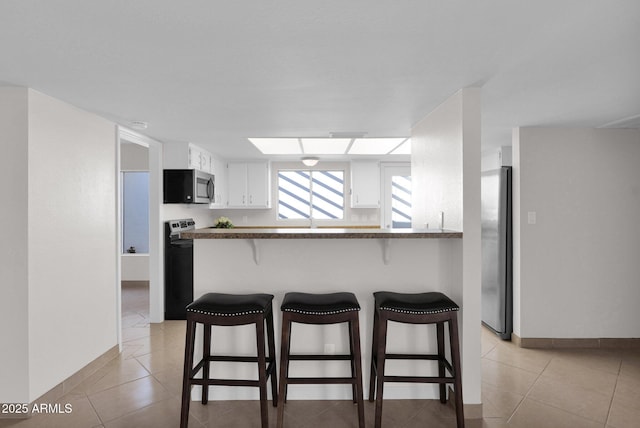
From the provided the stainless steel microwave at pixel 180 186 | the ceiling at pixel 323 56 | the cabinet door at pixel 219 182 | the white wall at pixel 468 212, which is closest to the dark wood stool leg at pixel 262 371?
the white wall at pixel 468 212

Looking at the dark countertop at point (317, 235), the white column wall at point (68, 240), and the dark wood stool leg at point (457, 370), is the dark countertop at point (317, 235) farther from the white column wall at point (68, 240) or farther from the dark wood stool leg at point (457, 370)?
the white column wall at point (68, 240)

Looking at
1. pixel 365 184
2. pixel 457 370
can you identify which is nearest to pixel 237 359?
pixel 457 370

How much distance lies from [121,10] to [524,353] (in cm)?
416

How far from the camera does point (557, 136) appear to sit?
372 centimetres

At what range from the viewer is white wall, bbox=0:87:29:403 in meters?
2.39

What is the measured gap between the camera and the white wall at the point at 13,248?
239 centimetres

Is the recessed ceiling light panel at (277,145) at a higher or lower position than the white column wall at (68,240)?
higher

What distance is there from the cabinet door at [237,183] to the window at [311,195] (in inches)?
28.8

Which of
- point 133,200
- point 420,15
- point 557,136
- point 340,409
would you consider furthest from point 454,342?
point 133,200

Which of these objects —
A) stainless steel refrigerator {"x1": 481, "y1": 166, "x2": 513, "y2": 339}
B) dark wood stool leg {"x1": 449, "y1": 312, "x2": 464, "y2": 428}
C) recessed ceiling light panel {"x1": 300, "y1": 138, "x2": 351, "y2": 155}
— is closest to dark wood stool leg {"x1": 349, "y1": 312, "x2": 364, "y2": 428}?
dark wood stool leg {"x1": 449, "y1": 312, "x2": 464, "y2": 428}

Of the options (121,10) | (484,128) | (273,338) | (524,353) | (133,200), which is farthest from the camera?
(133,200)

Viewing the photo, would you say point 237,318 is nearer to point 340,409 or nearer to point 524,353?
point 340,409

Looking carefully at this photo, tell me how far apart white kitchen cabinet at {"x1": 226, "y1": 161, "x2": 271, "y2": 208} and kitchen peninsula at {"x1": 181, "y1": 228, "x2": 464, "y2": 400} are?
3462mm

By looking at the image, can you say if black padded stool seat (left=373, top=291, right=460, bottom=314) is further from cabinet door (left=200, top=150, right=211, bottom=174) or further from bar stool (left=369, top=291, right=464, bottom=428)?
cabinet door (left=200, top=150, right=211, bottom=174)
